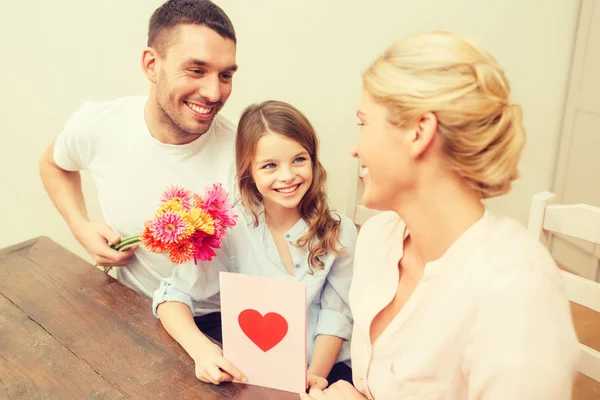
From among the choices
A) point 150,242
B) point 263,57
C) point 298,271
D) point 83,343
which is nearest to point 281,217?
point 298,271

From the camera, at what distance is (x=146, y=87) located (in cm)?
274

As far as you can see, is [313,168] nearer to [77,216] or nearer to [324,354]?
[324,354]

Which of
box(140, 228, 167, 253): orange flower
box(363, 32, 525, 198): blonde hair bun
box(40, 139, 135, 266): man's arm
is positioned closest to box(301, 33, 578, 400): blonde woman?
box(363, 32, 525, 198): blonde hair bun

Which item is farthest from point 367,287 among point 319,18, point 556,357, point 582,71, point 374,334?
point 582,71

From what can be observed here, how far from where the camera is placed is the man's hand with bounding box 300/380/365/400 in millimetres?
1140

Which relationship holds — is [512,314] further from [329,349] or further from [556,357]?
[329,349]

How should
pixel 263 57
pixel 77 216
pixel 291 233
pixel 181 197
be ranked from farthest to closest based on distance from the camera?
pixel 263 57 < pixel 77 216 < pixel 291 233 < pixel 181 197

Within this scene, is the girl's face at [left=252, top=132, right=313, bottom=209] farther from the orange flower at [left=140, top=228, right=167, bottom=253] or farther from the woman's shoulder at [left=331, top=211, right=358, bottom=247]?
the orange flower at [left=140, top=228, right=167, bottom=253]

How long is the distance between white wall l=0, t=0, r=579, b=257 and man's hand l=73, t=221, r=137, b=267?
119 cm

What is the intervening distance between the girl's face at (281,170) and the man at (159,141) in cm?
24

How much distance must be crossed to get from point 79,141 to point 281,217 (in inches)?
28.9

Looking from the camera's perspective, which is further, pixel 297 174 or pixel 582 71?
pixel 582 71

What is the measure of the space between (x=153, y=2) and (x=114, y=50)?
0.92ft

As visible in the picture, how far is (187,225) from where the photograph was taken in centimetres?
130
